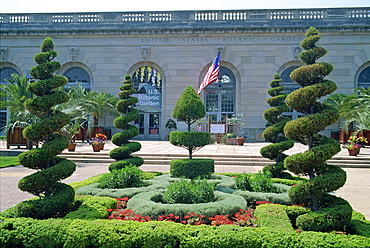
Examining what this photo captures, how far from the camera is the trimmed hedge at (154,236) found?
489cm

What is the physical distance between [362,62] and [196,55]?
1633 cm

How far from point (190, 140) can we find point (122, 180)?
2.41m

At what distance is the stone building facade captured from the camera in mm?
31500

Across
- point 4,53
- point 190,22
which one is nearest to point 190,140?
point 190,22

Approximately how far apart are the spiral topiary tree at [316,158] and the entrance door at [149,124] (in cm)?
2752

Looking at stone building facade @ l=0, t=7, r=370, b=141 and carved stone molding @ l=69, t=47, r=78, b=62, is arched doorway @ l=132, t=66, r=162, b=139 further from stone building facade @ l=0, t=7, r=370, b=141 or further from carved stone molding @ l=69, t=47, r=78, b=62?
carved stone molding @ l=69, t=47, r=78, b=62

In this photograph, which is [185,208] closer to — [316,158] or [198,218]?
[198,218]

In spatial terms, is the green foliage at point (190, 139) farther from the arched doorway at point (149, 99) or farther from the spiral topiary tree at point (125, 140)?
the arched doorway at point (149, 99)

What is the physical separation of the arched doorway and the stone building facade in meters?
0.11

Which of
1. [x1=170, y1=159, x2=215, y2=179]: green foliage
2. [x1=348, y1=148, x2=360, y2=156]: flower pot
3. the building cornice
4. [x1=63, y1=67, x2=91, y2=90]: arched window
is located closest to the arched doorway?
the building cornice

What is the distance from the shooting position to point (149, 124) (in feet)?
111

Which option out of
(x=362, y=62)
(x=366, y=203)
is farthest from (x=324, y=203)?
(x=362, y=62)

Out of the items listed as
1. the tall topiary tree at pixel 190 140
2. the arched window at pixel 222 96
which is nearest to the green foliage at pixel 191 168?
the tall topiary tree at pixel 190 140

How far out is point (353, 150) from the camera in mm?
18578
